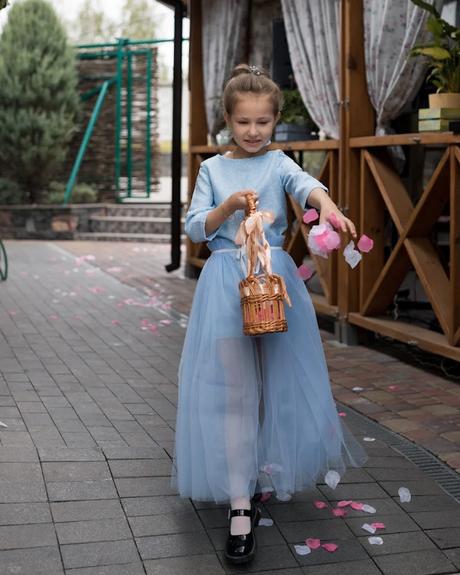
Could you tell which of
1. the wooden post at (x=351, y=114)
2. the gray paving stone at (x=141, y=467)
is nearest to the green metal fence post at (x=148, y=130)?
the wooden post at (x=351, y=114)

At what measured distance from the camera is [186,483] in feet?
10.6

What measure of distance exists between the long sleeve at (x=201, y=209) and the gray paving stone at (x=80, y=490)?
3.21ft

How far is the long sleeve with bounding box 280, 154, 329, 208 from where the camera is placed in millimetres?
3139

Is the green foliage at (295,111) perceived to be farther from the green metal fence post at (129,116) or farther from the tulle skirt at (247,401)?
the green metal fence post at (129,116)

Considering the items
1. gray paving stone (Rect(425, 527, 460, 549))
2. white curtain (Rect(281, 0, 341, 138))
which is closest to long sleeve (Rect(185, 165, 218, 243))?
gray paving stone (Rect(425, 527, 460, 549))

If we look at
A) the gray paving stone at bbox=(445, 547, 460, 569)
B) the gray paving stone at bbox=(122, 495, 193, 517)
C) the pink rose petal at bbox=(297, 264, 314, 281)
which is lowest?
the gray paving stone at bbox=(445, 547, 460, 569)

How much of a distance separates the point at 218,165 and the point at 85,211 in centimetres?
1300

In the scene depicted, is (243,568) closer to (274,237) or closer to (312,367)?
(312,367)

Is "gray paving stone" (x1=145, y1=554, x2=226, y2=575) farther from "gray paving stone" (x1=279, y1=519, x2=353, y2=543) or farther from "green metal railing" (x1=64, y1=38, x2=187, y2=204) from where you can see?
"green metal railing" (x1=64, y1=38, x2=187, y2=204)

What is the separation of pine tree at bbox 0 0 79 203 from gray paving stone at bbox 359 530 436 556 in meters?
13.3

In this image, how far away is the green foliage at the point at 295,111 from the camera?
781 centimetres

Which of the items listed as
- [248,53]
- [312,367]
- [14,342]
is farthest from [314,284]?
[312,367]

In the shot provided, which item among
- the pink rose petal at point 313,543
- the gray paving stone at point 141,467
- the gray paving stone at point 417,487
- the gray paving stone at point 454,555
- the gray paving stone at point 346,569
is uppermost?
the gray paving stone at point 141,467

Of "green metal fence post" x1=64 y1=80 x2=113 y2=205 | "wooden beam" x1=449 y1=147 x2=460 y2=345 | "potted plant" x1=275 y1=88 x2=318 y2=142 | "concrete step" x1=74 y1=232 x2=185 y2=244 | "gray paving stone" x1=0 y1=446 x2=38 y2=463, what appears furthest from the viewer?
"green metal fence post" x1=64 y1=80 x2=113 y2=205
